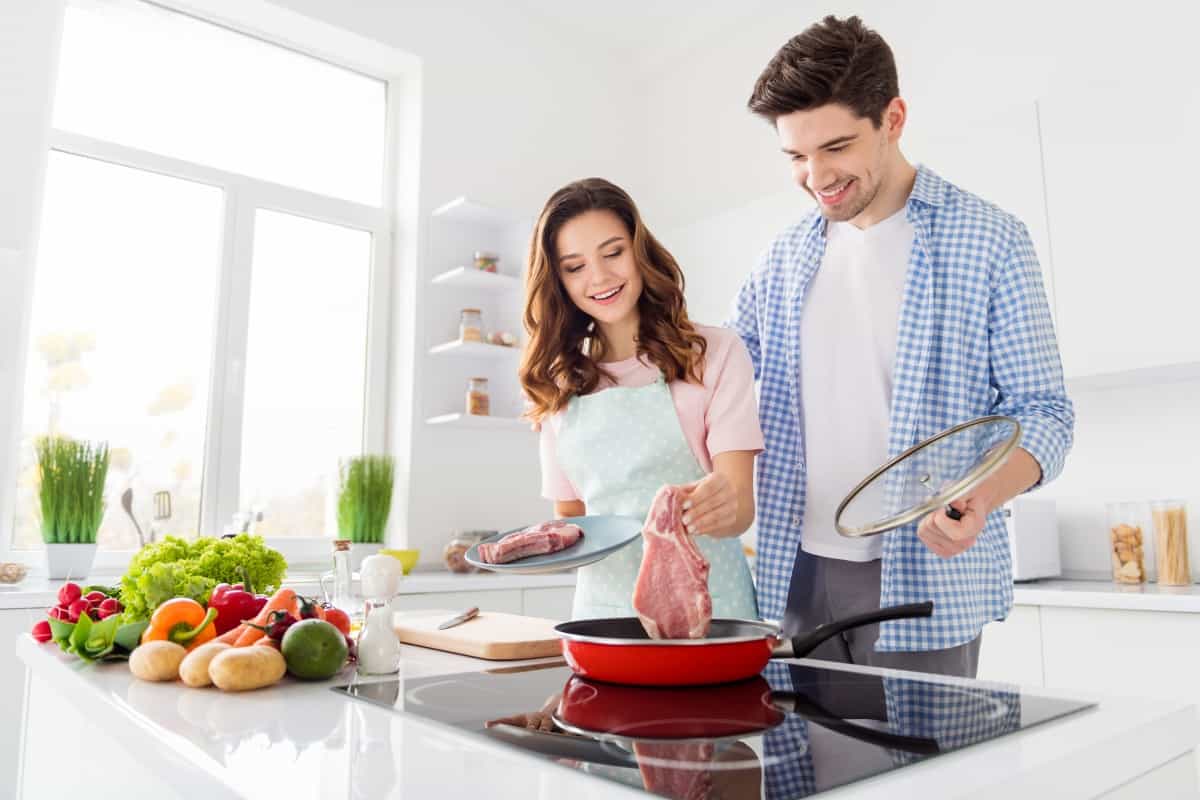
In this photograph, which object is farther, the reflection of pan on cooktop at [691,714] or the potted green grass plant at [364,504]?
the potted green grass plant at [364,504]

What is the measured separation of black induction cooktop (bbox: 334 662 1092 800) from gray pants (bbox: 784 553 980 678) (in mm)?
357

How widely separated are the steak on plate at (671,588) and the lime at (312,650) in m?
0.36

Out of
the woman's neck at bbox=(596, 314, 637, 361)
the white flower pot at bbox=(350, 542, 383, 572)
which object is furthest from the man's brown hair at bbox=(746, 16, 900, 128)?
the white flower pot at bbox=(350, 542, 383, 572)

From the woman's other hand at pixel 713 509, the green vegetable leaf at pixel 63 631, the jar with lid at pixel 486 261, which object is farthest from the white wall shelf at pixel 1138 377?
the green vegetable leaf at pixel 63 631

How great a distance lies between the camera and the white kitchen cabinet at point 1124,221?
7.81 ft

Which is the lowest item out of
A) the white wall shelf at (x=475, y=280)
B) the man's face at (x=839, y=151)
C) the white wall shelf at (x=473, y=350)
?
the man's face at (x=839, y=151)

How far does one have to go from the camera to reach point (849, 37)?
138 centimetres

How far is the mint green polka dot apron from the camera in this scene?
1.40 m

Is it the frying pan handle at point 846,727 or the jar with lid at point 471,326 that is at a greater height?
the jar with lid at point 471,326

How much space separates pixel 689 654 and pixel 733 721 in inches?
5.3

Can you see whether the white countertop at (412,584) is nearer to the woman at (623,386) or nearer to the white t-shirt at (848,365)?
the woman at (623,386)

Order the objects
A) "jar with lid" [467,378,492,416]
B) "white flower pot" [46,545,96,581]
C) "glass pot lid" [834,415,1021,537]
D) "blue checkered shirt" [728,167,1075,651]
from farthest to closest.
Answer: "jar with lid" [467,378,492,416] → "white flower pot" [46,545,96,581] → "blue checkered shirt" [728,167,1075,651] → "glass pot lid" [834,415,1021,537]

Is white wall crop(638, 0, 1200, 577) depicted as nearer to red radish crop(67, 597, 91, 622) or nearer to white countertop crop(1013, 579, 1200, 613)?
white countertop crop(1013, 579, 1200, 613)

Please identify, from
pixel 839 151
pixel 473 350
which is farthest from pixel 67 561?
pixel 839 151
